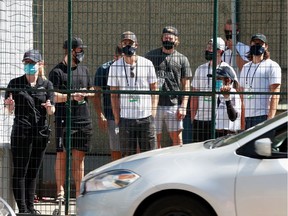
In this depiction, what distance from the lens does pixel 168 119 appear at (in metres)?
9.77

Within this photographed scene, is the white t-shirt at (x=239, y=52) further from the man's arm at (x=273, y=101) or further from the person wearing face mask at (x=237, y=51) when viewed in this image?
the man's arm at (x=273, y=101)

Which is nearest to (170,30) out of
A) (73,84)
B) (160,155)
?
(73,84)

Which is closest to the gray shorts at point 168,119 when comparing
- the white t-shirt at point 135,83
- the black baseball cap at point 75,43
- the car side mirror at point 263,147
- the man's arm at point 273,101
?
the white t-shirt at point 135,83

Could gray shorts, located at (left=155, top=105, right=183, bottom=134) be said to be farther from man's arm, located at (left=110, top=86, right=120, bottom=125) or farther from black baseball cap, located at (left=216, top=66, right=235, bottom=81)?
black baseball cap, located at (left=216, top=66, right=235, bottom=81)

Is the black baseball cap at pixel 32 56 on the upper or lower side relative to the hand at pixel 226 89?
upper

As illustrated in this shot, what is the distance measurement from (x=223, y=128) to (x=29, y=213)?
269 centimetres

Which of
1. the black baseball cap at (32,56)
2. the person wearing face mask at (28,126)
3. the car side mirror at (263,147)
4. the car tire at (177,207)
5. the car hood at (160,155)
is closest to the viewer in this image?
the car side mirror at (263,147)

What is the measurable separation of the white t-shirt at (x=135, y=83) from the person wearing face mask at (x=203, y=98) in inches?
21.7

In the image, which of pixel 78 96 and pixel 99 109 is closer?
pixel 78 96

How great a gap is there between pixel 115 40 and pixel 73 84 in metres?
0.79

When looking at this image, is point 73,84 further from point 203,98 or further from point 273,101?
point 273,101

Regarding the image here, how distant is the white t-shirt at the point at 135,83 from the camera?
966cm

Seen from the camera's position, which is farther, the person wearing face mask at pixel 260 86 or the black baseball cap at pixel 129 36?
the black baseball cap at pixel 129 36

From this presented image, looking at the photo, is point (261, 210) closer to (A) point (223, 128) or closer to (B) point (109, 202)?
(B) point (109, 202)
